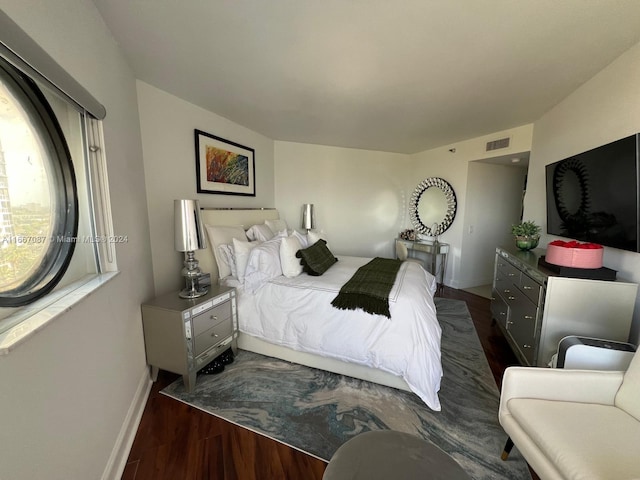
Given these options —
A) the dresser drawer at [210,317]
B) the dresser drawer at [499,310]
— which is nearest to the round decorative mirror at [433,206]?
the dresser drawer at [499,310]

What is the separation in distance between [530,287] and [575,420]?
123 centimetres

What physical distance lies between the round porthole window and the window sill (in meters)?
0.04

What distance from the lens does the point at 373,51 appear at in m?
1.76

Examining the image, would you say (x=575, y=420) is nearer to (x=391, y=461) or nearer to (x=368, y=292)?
(x=391, y=461)

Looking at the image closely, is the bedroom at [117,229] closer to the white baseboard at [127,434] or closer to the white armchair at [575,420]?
the white baseboard at [127,434]

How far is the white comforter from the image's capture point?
70.7 inches

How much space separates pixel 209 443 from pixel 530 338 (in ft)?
8.05

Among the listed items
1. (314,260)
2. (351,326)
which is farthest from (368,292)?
(314,260)

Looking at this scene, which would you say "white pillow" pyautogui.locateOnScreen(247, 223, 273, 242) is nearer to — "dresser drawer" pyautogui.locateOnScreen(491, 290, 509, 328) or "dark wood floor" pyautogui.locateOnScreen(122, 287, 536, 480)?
"dark wood floor" pyautogui.locateOnScreen(122, 287, 536, 480)

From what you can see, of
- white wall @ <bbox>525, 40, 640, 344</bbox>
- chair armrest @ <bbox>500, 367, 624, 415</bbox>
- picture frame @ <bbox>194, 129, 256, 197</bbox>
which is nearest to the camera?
chair armrest @ <bbox>500, 367, 624, 415</bbox>

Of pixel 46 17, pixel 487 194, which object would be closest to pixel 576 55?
pixel 487 194

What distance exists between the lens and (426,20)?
146cm

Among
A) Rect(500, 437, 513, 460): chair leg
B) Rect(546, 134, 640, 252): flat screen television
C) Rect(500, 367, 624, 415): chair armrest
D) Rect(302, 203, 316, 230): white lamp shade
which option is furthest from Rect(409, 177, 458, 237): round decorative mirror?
Rect(500, 437, 513, 460): chair leg

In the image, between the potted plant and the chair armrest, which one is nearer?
the chair armrest
